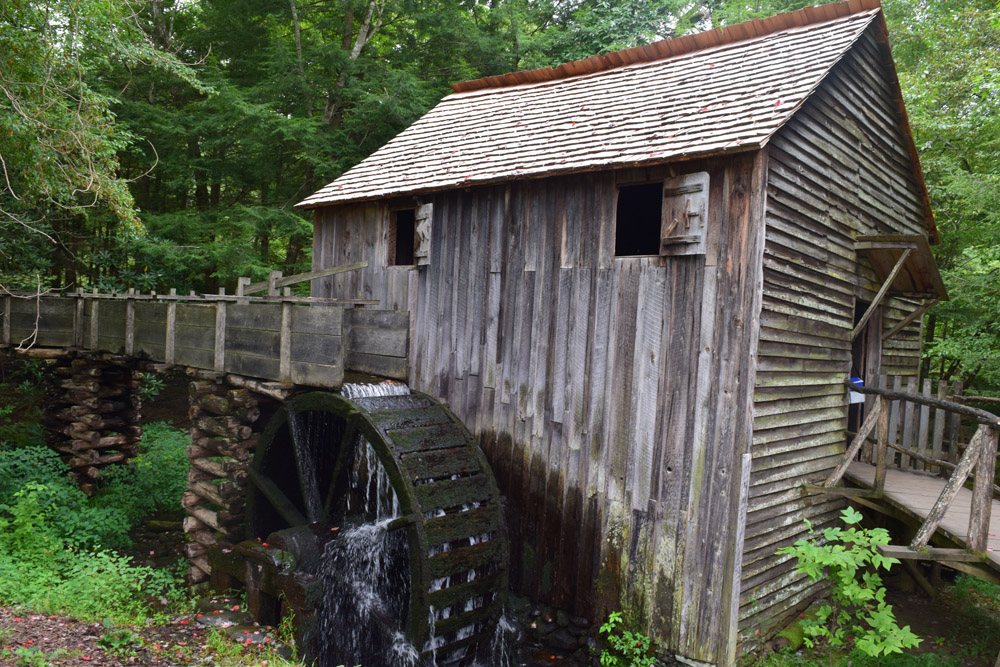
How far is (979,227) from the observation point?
10.7m

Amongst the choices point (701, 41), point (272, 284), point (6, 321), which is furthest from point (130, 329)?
point (701, 41)

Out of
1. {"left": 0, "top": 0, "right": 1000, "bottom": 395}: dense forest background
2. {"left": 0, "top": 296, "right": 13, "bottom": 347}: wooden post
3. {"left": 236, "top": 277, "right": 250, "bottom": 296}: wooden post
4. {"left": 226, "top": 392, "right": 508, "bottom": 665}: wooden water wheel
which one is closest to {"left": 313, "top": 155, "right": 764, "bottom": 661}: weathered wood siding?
{"left": 226, "top": 392, "right": 508, "bottom": 665}: wooden water wheel

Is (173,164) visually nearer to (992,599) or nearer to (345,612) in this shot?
(345,612)

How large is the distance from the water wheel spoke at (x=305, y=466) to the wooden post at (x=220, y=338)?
1.16 m

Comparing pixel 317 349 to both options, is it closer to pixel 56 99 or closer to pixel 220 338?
pixel 220 338

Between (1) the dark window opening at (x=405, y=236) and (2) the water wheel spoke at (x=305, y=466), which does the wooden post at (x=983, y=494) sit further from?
(1) the dark window opening at (x=405, y=236)

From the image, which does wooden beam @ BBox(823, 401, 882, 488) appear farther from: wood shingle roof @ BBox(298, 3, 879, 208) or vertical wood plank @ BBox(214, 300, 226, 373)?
vertical wood plank @ BBox(214, 300, 226, 373)

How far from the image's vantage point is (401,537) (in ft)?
21.7

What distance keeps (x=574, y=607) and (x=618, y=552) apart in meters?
0.77

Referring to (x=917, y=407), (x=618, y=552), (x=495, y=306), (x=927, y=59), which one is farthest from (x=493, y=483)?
(x=927, y=59)

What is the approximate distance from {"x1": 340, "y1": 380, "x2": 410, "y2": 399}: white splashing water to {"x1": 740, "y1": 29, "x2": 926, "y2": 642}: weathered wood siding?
3.73 meters

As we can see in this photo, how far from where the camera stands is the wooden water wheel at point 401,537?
18.5 feet

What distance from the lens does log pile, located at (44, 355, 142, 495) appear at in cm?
1009

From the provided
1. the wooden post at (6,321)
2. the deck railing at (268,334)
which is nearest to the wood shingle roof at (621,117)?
the deck railing at (268,334)
